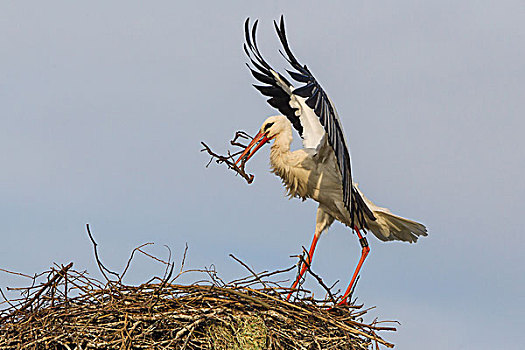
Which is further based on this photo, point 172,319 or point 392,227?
point 392,227

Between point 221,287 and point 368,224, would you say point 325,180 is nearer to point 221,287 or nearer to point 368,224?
point 368,224

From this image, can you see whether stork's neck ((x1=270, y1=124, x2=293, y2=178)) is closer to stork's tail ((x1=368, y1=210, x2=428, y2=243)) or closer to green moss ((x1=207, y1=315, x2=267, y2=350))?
stork's tail ((x1=368, y1=210, x2=428, y2=243))

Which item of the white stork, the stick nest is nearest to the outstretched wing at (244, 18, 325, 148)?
the white stork

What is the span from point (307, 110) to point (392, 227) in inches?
41.9

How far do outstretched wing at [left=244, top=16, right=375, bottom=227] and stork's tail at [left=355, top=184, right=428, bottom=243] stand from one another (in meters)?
0.14

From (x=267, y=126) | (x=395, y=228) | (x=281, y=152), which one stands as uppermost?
(x=267, y=126)

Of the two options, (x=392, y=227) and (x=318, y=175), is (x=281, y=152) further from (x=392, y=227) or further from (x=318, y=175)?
(x=392, y=227)

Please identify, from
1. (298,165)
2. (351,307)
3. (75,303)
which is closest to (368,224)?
(298,165)

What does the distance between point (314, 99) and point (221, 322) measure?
4.90ft

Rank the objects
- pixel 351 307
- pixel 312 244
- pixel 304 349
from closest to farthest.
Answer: pixel 304 349
pixel 351 307
pixel 312 244

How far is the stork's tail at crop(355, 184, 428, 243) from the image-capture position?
6.39 meters

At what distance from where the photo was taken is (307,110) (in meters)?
6.45

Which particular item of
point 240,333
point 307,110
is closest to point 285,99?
point 307,110

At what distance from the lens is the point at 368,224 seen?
21.0 ft
